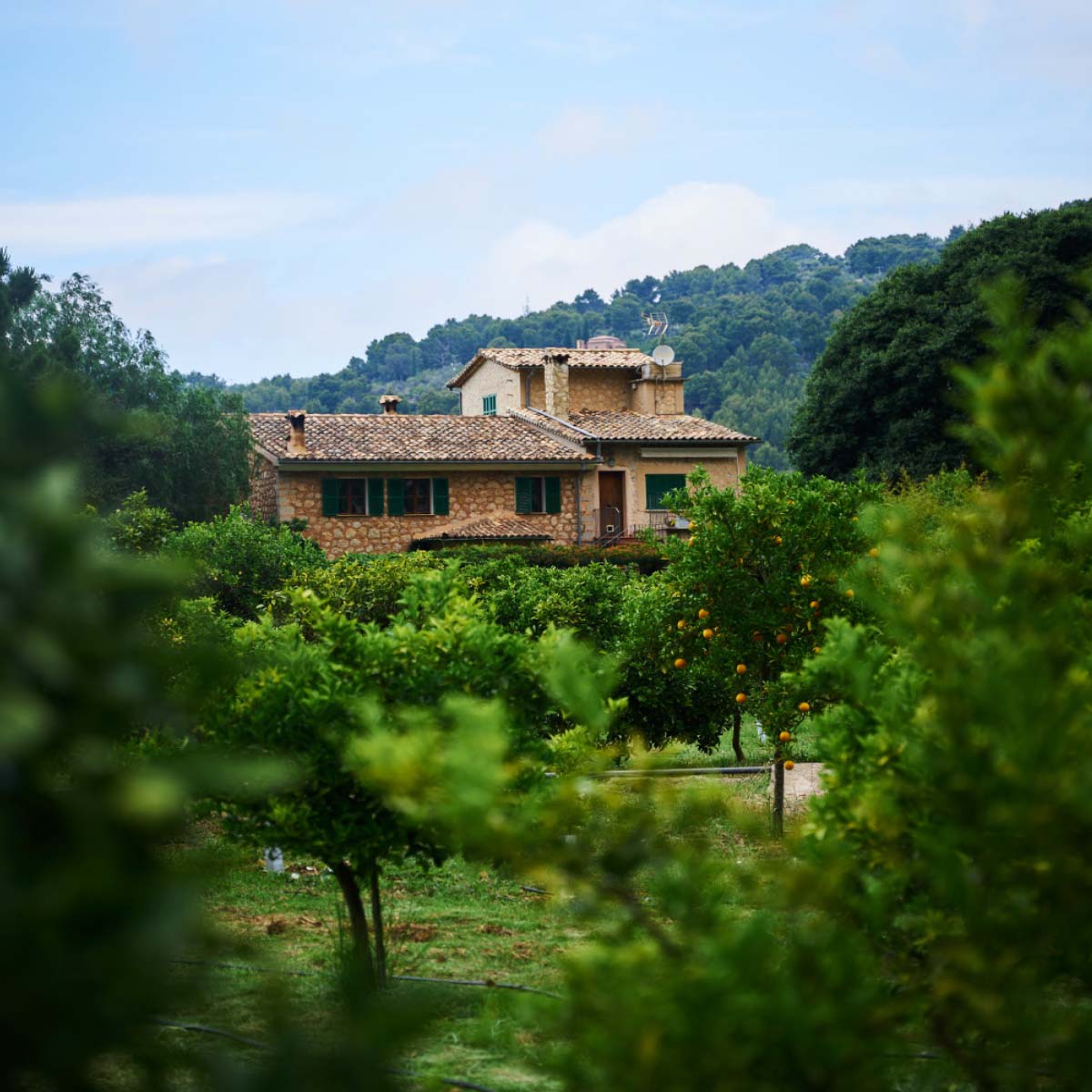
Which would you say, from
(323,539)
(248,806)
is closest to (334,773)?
(248,806)

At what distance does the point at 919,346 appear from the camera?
102 ft

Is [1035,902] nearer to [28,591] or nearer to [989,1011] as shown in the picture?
[989,1011]

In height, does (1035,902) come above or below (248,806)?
above

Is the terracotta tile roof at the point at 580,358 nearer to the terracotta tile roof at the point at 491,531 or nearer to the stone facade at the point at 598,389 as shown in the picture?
the stone facade at the point at 598,389

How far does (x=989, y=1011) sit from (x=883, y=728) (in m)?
1.08

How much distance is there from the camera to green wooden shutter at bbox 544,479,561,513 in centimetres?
3369

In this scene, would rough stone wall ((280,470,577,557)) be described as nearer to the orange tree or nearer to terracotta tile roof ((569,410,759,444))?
terracotta tile roof ((569,410,759,444))

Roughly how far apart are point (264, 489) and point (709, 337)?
44.3 m

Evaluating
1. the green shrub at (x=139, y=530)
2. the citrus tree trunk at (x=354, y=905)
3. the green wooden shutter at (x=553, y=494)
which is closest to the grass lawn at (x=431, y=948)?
the citrus tree trunk at (x=354, y=905)

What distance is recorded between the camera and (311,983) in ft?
20.2

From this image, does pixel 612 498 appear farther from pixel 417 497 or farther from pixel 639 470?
pixel 417 497

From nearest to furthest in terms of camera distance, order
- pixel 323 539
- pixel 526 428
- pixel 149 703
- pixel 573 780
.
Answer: pixel 149 703 < pixel 573 780 < pixel 323 539 < pixel 526 428

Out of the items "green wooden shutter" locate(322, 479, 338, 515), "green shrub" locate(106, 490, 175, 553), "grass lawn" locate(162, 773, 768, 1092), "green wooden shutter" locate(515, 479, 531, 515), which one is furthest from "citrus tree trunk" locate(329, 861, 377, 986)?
"green wooden shutter" locate(515, 479, 531, 515)

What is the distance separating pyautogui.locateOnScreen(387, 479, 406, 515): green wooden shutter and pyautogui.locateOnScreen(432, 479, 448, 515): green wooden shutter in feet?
2.62
